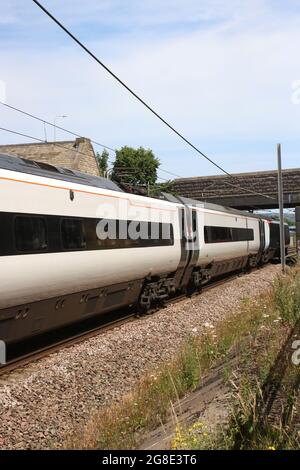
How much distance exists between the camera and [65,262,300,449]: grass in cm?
430

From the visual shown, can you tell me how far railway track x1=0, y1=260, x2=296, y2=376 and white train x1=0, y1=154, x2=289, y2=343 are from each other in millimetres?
394

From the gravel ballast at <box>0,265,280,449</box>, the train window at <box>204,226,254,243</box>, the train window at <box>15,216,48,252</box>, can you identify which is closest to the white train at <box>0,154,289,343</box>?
the train window at <box>15,216,48,252</box>

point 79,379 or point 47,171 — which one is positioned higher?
point 47,171

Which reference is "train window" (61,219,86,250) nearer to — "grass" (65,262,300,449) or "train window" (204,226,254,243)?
"grass" (65,262,300,449)

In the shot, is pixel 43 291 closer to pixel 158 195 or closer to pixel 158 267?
pixel 158 267

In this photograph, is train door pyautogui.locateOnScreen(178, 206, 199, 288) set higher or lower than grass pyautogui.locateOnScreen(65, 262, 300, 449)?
higher

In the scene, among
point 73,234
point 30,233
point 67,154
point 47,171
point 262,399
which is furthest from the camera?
point 67,154

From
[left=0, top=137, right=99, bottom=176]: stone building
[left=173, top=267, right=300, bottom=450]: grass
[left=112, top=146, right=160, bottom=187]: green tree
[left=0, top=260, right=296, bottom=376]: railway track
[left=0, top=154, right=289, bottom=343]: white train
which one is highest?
[left=112, top=146, right=160, bottom=187]: green tree

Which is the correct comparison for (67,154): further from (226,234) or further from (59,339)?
(59,339)

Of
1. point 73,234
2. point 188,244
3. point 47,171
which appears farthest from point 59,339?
point 188,244

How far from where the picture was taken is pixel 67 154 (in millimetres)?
32594

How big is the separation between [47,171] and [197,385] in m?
4.66

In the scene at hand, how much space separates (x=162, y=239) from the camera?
13023 millimetres
